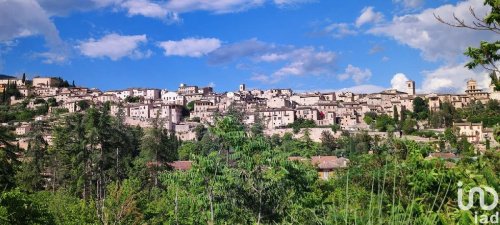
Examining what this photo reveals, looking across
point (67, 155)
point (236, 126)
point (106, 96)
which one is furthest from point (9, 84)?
point (236, 126)

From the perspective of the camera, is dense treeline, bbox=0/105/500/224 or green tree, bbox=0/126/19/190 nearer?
dense treeline, bbox=0/105/500/224

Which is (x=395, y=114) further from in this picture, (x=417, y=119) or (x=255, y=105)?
(x=255, y=105)

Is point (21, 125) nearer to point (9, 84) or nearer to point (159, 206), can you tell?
point (9, 84)

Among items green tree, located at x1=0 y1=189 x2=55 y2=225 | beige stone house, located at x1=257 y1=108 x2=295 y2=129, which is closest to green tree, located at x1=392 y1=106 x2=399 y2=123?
beige stone house, located at x1=257 y1=108 x2=295 y2=129

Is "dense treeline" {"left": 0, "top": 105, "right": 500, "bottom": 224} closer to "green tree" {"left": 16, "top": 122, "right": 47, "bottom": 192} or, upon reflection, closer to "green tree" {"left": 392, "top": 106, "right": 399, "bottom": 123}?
"green tree" {"left": 16, "top": 122, "right": 47, "bottom": 192}

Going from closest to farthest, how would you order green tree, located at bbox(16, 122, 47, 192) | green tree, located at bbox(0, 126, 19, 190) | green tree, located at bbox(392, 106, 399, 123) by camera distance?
green tree, located at bbox(0, 126, 19, 190), green tree, located at bbox(16, 122, 47, 192), green tree, located at bbox(392, 106, 399, 123)

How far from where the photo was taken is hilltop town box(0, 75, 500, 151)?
106 metres

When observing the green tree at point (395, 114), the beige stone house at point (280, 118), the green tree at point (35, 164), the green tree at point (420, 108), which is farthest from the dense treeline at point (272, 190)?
the green tree at point (420, 108)

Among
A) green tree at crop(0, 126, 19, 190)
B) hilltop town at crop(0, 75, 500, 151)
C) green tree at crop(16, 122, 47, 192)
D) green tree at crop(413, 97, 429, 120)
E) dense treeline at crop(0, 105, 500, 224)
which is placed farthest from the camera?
green tree at crop(413, 97, 429, 120)

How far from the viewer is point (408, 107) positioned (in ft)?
382

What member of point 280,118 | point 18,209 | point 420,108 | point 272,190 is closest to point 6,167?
point 18,209

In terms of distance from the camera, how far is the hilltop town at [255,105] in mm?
105812

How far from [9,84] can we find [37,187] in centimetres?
10165

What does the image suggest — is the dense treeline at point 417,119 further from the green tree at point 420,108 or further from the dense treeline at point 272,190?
the dense treeline at point 272,190
